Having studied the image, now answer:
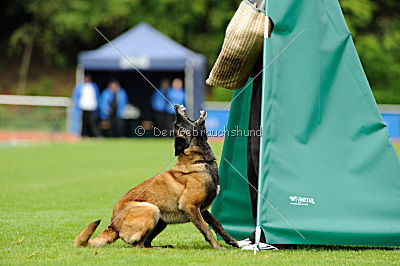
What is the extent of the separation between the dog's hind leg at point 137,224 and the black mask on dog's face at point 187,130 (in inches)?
25.4

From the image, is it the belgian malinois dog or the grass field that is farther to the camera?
the belgian malinois dog

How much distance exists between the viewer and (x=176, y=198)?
19.9 ft

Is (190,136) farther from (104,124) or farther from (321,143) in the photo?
(104,124)


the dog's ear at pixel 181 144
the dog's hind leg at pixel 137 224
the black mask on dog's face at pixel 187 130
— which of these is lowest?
the dog's hind leg at pixel 137 224

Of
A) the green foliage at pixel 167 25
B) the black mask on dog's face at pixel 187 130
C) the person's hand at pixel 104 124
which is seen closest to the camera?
the black mask on dog's face at pixel 187 130

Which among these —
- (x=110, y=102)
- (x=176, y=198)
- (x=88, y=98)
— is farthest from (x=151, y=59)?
(x=176, y=198)

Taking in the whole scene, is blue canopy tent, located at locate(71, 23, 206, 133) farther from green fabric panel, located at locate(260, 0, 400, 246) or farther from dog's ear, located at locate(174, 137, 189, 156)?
green fabric panel, located at locate(260, 0, 400, 246)

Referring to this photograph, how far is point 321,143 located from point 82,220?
11.2ft

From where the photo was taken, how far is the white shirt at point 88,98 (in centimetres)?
2608

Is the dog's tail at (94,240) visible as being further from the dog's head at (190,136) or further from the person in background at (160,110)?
the person in background at (160,110)

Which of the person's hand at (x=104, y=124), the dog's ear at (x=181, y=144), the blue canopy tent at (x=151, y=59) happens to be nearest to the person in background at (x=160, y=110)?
the blue canopy tent at (x=151, y=59)

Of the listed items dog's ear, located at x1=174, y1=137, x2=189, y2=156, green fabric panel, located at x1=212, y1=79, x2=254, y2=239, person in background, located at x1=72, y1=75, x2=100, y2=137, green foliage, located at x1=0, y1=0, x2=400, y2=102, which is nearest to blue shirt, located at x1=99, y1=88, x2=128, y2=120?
person in background, located at x1=72, y1=75, x2=100, y2=137

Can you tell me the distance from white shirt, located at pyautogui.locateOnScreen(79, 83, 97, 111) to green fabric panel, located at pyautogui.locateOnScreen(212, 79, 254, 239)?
19533 millimetres

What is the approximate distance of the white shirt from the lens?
85.6 feet
